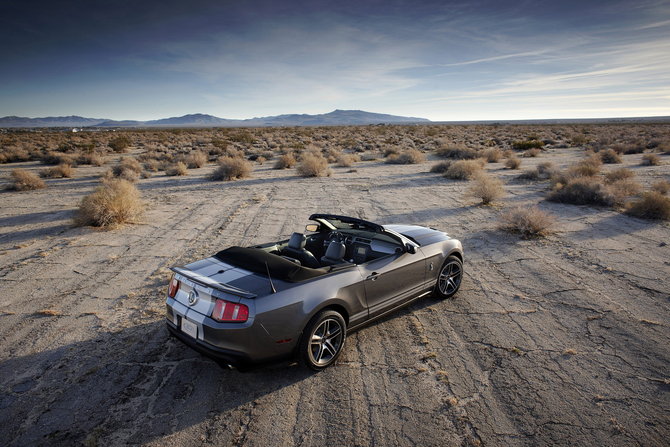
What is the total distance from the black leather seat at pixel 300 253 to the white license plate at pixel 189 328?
130 centimetres

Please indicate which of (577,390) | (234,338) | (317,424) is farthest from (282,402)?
(577,390)

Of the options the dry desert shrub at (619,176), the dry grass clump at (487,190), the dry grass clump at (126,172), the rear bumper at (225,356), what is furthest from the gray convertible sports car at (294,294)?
the dry grass clump at (126,172)

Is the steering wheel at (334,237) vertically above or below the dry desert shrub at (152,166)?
above

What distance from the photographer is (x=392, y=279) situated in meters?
4.16

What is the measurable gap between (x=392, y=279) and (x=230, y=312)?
6.48 feet

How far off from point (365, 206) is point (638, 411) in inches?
328

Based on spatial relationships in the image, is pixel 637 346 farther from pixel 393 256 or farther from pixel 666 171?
pixel 666 171

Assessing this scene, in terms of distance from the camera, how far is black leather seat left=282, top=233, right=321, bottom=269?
155 inches

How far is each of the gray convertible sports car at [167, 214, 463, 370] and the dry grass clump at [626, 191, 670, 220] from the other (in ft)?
26.4

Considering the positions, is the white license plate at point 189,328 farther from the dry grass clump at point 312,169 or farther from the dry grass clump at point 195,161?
the dry grass clump at point 195,161

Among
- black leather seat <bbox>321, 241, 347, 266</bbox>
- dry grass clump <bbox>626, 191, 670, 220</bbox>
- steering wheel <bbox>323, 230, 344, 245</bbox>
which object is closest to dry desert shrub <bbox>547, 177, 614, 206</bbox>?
dry grass clump <bbox>626, 191, 670, 220</bbox>

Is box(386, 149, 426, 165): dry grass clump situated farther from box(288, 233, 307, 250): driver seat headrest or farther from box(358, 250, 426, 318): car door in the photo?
box(288, 233, 307, 250): driver seat headrest

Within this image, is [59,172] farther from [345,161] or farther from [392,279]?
[392,279]

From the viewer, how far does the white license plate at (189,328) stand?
3169 mm
